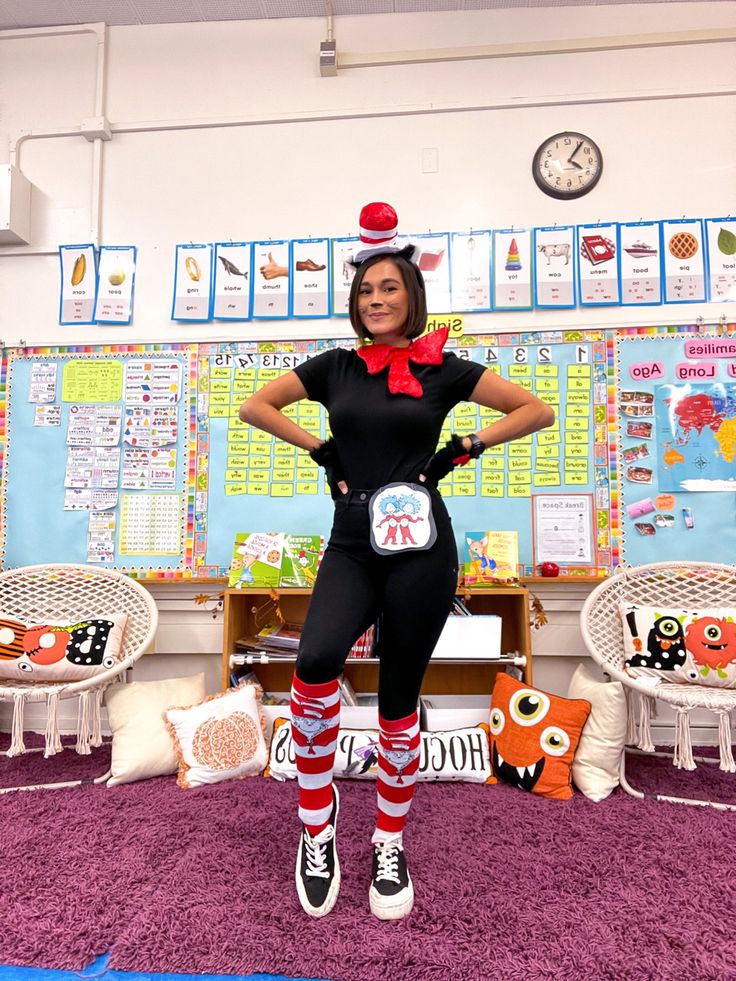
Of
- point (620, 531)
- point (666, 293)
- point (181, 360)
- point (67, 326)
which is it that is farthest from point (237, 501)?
point (666, 293)

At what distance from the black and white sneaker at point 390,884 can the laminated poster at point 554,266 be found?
2.28 metres

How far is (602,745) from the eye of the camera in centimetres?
218

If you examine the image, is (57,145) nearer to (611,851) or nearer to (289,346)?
(289,346)

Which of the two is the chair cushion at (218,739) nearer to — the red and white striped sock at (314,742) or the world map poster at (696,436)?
the red and white striped sock at (314,742)

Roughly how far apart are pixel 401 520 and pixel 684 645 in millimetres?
1434

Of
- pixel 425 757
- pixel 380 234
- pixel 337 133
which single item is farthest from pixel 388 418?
pixel 337 133

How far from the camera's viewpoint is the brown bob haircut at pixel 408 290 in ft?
5.22

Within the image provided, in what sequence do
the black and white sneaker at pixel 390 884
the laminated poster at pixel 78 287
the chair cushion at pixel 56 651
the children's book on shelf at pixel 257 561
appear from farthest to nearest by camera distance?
the laminated poster at pixel 78 287 < the children's book on shelf at pixel 257 561 < the chair cushion at pixel 56 651 < the black and white sneaker at pixel 390 884

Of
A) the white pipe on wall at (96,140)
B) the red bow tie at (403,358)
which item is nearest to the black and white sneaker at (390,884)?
the red bow tie at (403,358)

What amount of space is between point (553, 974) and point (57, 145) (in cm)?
373

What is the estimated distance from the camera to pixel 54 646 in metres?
2.43

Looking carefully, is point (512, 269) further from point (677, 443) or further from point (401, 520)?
point (401, 520)

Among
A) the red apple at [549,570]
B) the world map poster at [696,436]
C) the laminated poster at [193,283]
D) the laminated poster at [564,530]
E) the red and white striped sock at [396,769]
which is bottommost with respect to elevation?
the red and white striped sock at [396,769]

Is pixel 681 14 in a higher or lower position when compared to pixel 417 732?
higher
